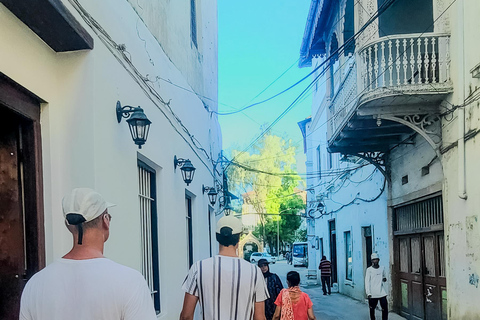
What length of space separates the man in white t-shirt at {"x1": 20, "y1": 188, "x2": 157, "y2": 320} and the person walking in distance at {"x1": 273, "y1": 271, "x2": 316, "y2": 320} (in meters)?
3.47

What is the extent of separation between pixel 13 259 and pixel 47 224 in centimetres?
39

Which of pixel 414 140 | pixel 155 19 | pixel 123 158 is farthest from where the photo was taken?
pixel 414 140

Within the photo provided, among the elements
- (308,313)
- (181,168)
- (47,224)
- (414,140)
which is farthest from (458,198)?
(47,224)

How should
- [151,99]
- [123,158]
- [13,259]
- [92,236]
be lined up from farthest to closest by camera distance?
1. [151,99]
2. [123,158]
3. [13,259]
4. [92,236]

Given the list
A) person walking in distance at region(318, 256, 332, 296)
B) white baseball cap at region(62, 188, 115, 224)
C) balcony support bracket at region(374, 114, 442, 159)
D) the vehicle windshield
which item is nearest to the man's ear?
white baseball cap at region(62, 188, 115, 224)

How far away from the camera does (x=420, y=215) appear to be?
1023cm

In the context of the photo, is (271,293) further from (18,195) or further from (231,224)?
(18,195)

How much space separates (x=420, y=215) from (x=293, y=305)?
18.9 feet

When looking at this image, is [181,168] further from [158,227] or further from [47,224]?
[47,224]

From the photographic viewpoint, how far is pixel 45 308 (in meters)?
2.21

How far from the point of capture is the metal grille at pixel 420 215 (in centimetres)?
925

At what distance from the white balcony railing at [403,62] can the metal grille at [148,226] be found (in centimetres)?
459

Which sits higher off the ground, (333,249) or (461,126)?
(461,126)

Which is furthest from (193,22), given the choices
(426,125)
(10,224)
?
(10,224)
